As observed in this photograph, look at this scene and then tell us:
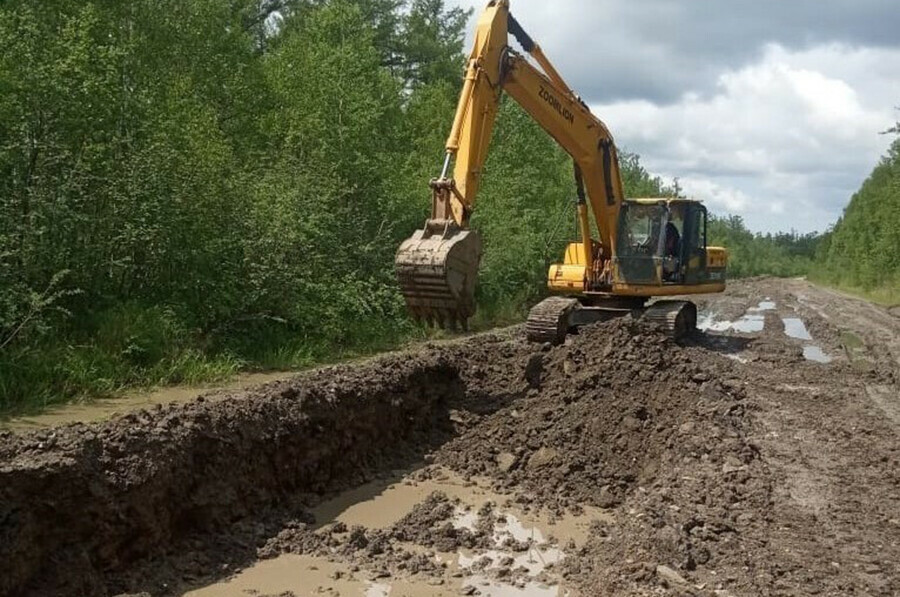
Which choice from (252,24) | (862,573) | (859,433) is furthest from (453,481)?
(252,24)

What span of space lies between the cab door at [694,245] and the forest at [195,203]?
5.68m

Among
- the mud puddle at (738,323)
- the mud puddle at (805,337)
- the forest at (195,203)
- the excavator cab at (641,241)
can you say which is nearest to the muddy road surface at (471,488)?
the excavator cab at (641,241)

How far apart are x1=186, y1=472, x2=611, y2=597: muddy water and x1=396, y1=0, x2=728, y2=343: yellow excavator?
345cm

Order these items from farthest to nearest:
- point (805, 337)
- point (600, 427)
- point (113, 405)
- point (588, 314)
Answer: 1. point (805, 337)
2. point (588, 314)
3. point (113, 405)
4. point (600, 427)

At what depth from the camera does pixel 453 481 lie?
328 inches

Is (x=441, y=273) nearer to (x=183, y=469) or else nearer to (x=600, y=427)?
(x=600, y=427)

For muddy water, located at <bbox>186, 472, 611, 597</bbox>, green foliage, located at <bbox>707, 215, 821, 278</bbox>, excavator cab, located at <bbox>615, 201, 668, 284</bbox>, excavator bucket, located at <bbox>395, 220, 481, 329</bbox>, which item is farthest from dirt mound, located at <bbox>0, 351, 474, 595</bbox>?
green foliage, located at <bbox>707, 215, 821, 278</bbox>

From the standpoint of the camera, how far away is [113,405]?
10609 mm

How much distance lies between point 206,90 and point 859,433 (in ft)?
53.9

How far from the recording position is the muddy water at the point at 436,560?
19.0ft

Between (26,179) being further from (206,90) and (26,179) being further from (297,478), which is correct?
(206,90)

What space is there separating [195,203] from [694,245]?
8.84 meters

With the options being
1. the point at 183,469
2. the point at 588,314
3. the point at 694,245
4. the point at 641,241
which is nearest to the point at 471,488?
the point at 183,469

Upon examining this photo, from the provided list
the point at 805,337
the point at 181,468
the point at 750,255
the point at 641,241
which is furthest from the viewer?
the point at 750,255
